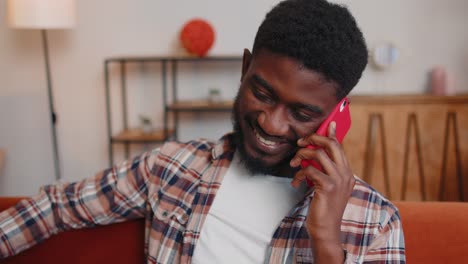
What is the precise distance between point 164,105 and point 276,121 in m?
2.26

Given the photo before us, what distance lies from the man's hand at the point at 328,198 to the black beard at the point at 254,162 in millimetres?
126

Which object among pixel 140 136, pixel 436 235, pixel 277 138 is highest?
pixel 277 138

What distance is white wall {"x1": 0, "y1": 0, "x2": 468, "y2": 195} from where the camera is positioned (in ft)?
10.2

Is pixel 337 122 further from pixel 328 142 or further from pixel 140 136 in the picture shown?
pixel 140 136

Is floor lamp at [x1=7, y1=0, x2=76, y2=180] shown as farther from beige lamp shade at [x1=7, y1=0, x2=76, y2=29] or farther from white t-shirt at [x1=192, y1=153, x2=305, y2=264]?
white t-shirt at [x1=192, y1=153, x2=305, y2=264]

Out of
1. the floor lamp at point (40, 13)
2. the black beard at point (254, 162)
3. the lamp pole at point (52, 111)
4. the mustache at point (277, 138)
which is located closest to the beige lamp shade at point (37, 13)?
the floor lamp at point (40, 13)

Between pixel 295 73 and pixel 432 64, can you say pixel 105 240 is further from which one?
pixel 432 64

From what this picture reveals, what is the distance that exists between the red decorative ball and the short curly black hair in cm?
201

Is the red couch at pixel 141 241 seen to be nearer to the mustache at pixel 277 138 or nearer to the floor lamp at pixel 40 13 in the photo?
the mustache at pixel 277 138

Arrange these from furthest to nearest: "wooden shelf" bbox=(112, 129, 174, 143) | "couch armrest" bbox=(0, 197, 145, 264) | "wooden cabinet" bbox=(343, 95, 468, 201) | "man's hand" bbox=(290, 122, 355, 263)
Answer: "wooden shelf" bbox=(112, 129, 174, 143), "wooden cabinet" bbox=(343, 95, 468, 201), "couch armrest" bbox=(0, 197, 145, 264), "man's hand" bbox=(290, 122, 355, 263)

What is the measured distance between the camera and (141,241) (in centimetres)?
121

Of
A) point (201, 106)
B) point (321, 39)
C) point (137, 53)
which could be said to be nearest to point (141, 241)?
point (321, 39)

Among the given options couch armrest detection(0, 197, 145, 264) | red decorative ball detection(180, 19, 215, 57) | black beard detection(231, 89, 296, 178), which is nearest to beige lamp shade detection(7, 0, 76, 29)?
red decorative ball detection(180, 19, 215, 57)

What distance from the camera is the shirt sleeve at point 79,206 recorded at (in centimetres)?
108
